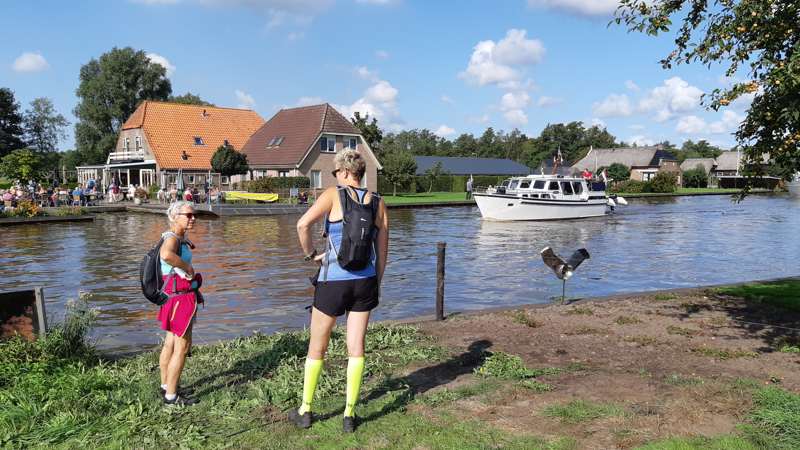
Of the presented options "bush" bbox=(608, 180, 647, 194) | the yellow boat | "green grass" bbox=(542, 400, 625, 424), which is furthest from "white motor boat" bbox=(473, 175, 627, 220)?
"bush" bbox=(608, 180, 647, 194)

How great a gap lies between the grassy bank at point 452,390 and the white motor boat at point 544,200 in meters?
24.3

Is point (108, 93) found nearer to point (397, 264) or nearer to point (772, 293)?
point (397, 264)

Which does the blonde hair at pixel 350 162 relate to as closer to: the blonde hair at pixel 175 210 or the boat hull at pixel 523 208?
the blonde hair at pixel 175 210

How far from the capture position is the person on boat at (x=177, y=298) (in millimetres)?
5047

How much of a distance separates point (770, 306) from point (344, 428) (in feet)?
24.8

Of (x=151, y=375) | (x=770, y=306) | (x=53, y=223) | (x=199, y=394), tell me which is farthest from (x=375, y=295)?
(x=53, y=223)

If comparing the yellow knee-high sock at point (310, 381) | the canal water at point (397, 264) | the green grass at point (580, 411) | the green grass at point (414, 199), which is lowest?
the canal water at point (397, 264)

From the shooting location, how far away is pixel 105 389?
18.0 ft

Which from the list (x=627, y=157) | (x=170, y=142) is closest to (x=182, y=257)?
(x=170, y=142)

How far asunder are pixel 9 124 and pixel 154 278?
261ft

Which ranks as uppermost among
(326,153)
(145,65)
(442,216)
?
(145,65)

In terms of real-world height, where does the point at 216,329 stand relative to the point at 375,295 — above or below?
below

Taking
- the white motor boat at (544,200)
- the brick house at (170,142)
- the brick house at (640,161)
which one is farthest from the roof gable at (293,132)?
the brick house at (640,161)

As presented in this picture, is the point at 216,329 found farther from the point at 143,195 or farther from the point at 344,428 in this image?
the point at 143,195
